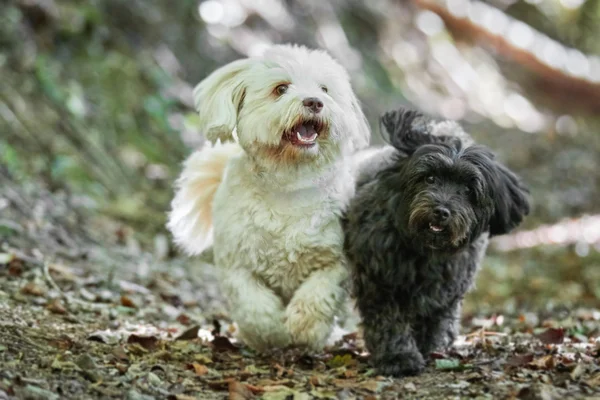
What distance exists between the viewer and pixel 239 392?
144 inches

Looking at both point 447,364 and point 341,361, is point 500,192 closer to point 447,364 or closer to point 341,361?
point 447,364

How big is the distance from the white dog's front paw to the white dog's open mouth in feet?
2.93

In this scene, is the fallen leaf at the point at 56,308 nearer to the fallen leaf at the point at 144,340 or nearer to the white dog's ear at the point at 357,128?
the fallen leaf at the point at 144,340

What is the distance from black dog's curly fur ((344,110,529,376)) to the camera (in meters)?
4.11

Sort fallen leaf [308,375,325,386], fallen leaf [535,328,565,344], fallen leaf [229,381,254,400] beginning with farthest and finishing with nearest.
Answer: fallen leaf [535,328,565,344], fallen leaf [308,375,325,386], fallen leaf [229,381,254,400]

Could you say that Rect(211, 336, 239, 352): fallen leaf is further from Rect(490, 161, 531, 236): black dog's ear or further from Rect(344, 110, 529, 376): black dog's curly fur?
Rect(490, 161, 531, 236): black dog's ear

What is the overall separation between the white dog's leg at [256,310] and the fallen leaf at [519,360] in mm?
1186

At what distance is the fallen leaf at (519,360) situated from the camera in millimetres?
4043

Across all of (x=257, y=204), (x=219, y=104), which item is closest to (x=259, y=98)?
(x=219, y=104)

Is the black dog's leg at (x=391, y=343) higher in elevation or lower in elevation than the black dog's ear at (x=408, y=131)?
lower

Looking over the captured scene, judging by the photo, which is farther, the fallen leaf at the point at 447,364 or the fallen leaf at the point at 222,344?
the fallen leaf at the point at 222,344

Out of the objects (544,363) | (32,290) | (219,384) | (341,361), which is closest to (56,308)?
(32,290)

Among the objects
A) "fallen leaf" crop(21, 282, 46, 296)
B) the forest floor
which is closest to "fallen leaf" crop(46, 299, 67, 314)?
the forest floor

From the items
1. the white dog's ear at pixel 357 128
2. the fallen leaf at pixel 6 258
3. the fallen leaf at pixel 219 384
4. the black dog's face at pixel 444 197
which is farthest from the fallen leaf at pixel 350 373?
the fallen leaf at pixel 6 258
